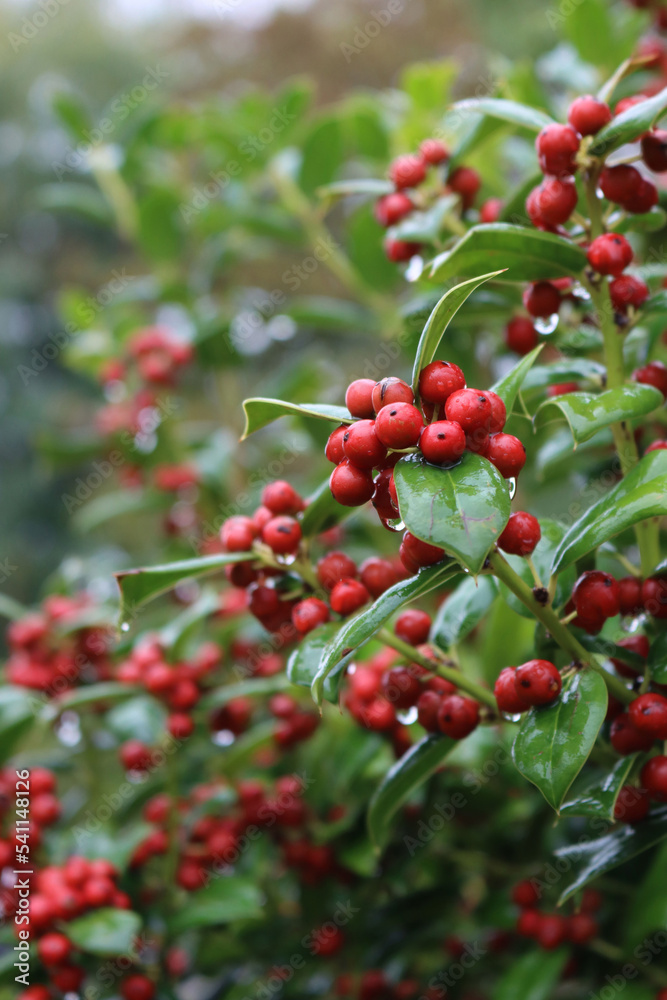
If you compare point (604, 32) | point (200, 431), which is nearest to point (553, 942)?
point (604, 32)

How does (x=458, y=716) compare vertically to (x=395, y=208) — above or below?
below

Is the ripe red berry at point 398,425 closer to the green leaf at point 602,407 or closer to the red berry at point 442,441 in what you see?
the red berry at point 442,441

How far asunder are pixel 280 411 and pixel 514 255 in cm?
28

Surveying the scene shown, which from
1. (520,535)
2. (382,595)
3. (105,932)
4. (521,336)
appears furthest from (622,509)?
(105,932)

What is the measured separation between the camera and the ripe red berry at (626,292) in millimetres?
796

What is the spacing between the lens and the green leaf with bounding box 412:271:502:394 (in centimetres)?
59

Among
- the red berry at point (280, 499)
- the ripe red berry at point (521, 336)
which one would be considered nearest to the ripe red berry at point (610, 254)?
the ripe red berry at point (521, 336)

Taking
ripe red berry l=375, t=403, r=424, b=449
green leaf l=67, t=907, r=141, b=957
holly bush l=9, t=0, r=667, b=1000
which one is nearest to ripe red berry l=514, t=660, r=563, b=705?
holly bush l=9, t=0, r=667, b=1000

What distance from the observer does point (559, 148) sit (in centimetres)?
75

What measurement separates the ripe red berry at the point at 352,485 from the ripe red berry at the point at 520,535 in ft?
0.38

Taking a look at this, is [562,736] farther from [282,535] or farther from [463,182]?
[463,182]

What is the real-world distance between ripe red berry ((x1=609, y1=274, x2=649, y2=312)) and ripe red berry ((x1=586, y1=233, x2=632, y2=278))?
25mm

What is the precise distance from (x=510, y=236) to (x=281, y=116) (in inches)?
50.3

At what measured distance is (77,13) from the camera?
936 centimetres
